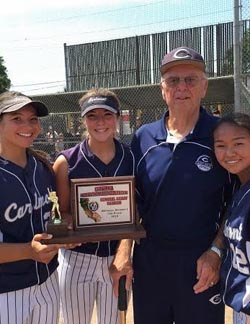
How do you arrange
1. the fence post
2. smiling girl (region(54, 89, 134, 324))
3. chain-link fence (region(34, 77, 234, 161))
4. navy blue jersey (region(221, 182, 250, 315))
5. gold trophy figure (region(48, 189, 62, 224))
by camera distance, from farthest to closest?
1. chain-link fence (region(34, 77, 234, 161))
2. the fence post
3. smiling girl (region(54, 89, 134, 324))
4. gold trophy figure (region(48, 189, 62, 224))
5. navy blue jersey (region(221, 182, 250, 315))

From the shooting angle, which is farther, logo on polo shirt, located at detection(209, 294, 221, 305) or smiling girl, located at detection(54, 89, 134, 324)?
smiling girl, located at detection(54, 89, 134, 324)

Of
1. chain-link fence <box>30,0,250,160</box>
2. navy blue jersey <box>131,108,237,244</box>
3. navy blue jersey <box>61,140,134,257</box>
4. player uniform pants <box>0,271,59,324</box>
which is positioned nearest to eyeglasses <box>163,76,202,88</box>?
navy blue jersey <box>131,108,237,244</box>

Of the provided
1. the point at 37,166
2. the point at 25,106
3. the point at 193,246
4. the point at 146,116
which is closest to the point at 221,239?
the point at 193,246

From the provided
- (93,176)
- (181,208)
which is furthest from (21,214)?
(181,208)

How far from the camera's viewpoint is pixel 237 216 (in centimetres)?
234

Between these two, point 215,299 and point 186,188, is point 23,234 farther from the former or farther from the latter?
point 215,299

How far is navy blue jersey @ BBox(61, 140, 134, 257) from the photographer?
290 centimetres

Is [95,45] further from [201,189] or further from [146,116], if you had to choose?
[201,189]

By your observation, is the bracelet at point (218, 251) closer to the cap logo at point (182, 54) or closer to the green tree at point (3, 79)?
the cap logo at point (182, 54)

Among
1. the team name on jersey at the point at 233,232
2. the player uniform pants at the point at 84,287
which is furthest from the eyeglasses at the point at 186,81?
the player uniform pants at the point at 84,287

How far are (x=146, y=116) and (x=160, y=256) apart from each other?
11785mm

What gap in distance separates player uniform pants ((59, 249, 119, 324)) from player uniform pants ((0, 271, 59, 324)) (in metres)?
0.17

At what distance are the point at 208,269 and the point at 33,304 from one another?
1044 mm

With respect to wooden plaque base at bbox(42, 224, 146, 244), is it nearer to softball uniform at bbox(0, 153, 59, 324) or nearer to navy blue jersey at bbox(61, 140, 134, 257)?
softball uniform at bbox(0, 153, 59, 324)
